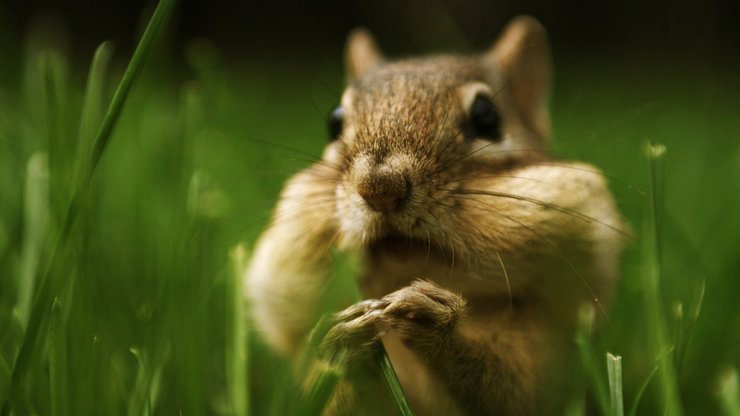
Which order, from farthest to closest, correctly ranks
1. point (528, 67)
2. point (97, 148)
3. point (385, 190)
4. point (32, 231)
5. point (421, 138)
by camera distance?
point (528, 67), point (32, 231), point (421, 138), point (385, 190), point (97, 148)

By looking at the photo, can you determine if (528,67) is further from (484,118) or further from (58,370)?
(58,370)

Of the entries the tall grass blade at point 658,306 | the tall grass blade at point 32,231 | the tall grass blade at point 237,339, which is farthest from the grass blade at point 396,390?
the tall grass blade at point 32,231

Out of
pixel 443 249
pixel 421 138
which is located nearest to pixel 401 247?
pixel 443 249

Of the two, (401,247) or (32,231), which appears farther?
(32,231)

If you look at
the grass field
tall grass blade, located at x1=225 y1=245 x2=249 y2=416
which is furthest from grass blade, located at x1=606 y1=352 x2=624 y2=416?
tall grass blade, located at x1=225 y1=245 x2=249 y2=416

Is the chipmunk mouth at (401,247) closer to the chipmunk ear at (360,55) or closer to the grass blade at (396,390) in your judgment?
the grass blade at (396,390)

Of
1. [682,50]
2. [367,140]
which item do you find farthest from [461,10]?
[367,140]
